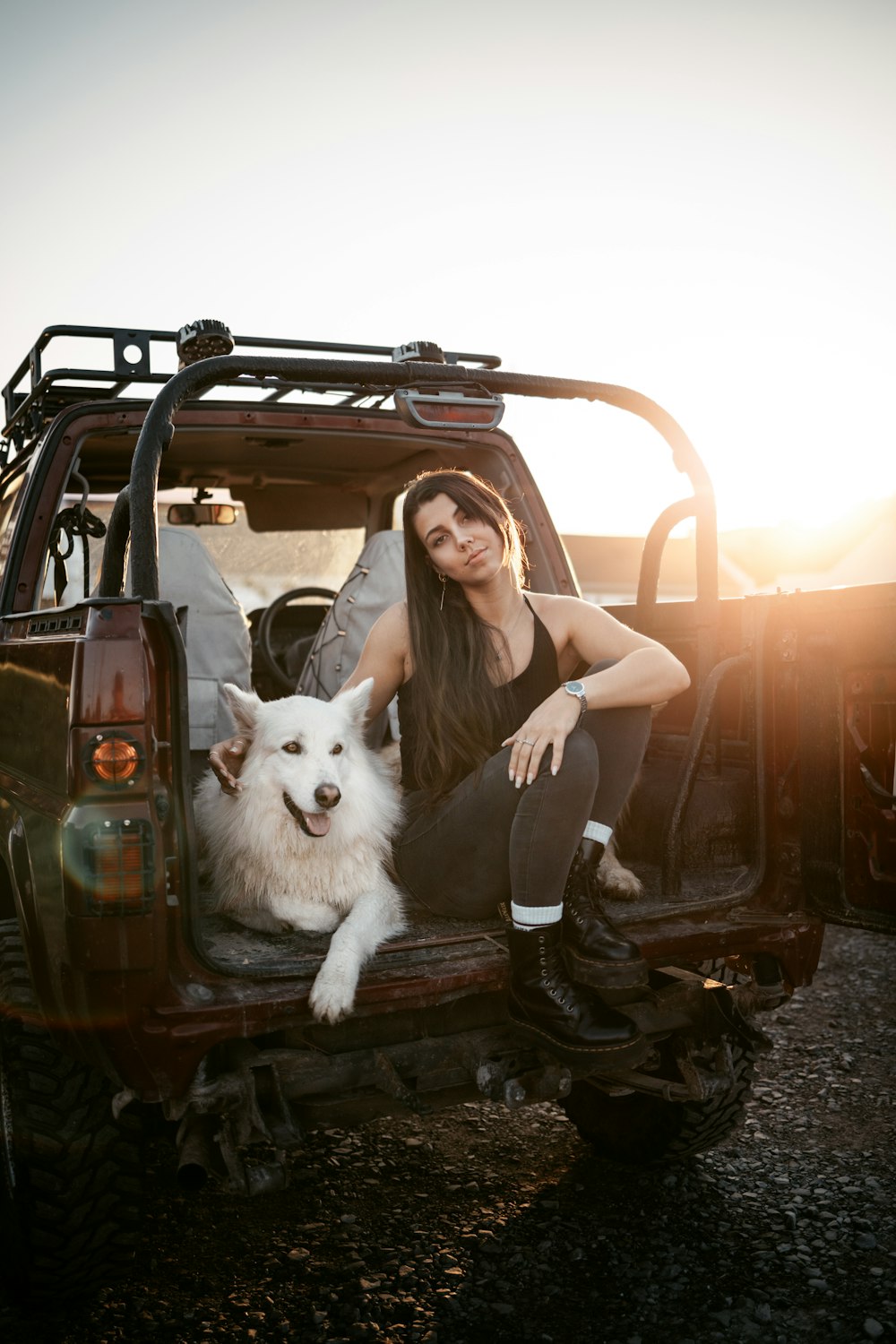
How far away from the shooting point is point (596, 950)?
2.68 meters

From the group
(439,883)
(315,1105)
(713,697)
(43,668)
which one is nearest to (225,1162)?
(315,1105)

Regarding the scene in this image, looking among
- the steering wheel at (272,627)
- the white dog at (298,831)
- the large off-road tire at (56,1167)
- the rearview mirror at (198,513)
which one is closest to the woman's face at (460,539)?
the white dog at (298,831)

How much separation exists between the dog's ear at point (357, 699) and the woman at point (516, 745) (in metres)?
0.19

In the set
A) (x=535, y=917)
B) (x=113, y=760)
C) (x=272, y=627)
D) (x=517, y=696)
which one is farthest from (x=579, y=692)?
(x=272, y=627)

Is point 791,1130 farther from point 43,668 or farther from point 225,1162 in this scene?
point 43,668

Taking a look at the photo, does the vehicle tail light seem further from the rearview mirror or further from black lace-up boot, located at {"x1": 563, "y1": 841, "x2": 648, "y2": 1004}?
the rearview mirror

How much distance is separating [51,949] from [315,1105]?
0.74 m

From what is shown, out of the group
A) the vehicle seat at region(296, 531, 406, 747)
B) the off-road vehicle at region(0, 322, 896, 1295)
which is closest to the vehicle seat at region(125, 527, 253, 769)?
the off-road vehicle at region(0, 322, 896, 1295)

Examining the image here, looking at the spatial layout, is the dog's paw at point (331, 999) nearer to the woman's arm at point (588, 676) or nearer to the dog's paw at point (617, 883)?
the woman's arm at point (588, 676)

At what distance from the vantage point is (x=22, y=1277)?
8.14ft

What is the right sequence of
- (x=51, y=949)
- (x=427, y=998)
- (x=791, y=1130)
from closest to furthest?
(x=51, y=949) → (x=427, y=998) → (x=791, y=1130)

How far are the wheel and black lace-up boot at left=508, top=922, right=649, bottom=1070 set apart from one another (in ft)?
2.35

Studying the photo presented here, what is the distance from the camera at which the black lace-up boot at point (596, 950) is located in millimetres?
2660

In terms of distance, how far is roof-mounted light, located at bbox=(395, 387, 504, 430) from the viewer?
9.00 feet
